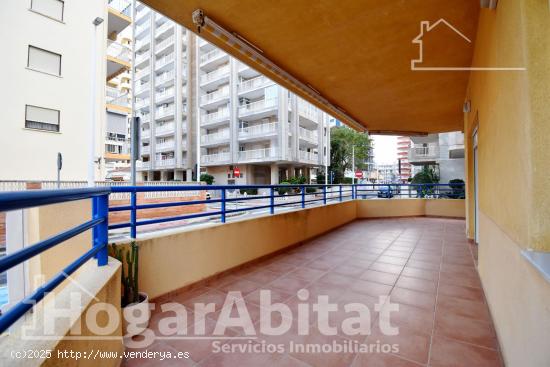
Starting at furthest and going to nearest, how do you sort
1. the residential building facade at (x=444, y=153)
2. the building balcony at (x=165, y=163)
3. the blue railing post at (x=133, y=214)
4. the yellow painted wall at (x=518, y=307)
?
the building balcony at (x=165, y=163) → the residential building facade at (x=444, y=153) → the blue railing post at (x=133, y=214) → the yellow painted wall at (x=518, y=307)

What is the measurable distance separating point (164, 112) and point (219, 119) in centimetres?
873

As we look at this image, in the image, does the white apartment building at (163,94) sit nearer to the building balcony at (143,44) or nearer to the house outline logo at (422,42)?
the building balcony at (143,44)

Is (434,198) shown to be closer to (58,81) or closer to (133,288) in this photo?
(133,288)

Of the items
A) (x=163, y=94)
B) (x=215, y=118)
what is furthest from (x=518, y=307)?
(x=163, y=94)

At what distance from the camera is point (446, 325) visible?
230 cm

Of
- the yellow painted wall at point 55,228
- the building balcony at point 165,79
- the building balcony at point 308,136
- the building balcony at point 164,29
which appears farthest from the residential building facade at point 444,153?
the building balcony at point 164,29

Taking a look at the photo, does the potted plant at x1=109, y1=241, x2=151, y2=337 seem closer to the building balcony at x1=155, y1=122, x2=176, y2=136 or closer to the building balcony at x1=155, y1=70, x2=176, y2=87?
the building balcony at x1=155, y1=122, x2=176, y2=136

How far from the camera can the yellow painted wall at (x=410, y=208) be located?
8.95 m

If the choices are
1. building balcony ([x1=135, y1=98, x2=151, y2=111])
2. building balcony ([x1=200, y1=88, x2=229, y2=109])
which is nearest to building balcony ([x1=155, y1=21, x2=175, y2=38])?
building balcony ([x1=135, y1=98, x2=151, y2=111])

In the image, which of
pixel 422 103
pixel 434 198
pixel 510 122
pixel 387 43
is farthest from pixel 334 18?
pixel 434 198

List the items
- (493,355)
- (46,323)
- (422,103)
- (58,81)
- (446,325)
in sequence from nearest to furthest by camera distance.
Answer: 1. (46,323)
2. (493,355)
3. (446,325)
4. (422,103)
5. (58,81)

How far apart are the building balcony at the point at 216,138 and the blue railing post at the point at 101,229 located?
75.7 feet

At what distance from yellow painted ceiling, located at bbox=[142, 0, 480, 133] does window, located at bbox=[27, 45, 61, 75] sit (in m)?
9.06

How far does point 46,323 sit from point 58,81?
11075 millimetres
